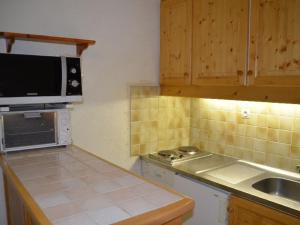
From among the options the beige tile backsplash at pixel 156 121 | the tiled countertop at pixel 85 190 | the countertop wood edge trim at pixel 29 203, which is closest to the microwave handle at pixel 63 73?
the tiled countertop at pixel 85 190

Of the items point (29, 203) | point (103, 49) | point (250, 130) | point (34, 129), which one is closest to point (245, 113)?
point (250, 130)

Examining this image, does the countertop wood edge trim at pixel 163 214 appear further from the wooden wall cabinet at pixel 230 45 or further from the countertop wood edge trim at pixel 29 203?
the wooden wall cabinet at pixel 230 45

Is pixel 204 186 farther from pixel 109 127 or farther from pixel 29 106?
pixel 29 106

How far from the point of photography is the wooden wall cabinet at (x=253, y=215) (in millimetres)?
1377

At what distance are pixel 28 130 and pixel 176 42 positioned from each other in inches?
51.0

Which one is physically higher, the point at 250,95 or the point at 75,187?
the point at 250,95

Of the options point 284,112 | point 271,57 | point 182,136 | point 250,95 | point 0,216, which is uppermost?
point 271,57

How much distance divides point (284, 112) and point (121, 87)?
1.23 m

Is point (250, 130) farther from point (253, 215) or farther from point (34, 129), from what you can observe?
point (34, 129)

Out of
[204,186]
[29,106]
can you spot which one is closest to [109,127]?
[29,106]

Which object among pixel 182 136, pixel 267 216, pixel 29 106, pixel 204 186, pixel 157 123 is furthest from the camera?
pixel 182 136

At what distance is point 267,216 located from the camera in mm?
1446

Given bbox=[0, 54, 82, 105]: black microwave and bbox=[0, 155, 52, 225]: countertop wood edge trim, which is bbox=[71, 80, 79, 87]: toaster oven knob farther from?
bbox=[0, 155, 52, 225]: countertop wood edge trim

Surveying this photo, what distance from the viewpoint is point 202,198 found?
1799 mm
